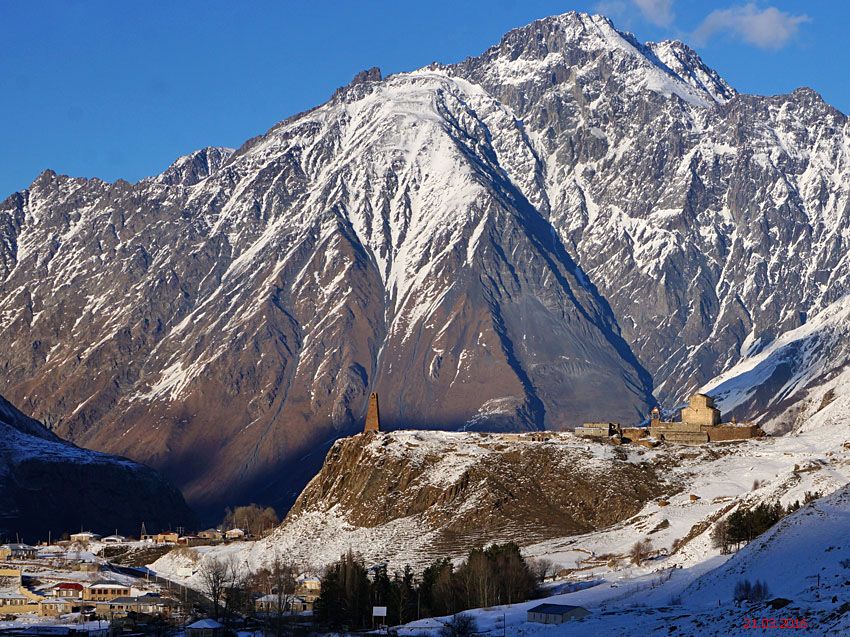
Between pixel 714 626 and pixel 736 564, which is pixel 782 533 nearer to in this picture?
pixel 736 564

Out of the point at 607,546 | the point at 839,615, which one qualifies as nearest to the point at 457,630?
the point at 839,615

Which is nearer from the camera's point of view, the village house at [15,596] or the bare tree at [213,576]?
the village house at [15,596]

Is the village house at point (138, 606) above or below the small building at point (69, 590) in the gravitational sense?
below

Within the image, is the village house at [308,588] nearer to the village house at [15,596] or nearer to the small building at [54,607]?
the small building at [54,607]

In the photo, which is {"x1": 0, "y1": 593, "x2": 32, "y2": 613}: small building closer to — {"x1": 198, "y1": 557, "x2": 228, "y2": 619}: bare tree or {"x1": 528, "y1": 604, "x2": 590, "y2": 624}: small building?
{"x1": 198, "y1": 557, "x2": 228, "y2": 619}: bare tree

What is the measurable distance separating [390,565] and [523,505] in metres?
23.7

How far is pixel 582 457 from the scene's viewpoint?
200m

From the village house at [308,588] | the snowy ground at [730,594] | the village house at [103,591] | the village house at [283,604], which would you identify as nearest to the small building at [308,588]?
the village house at [308,588]

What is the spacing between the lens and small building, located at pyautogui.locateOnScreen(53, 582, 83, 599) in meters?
168

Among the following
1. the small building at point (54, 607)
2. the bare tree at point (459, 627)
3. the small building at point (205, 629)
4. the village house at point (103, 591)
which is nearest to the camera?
the bare tree at point (459, 627)

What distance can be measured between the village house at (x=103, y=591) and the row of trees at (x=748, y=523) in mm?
57541

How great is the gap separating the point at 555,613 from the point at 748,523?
28.5 metres

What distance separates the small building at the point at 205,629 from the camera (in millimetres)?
130000

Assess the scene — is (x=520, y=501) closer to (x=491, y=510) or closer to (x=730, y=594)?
(x=491, y=510)
